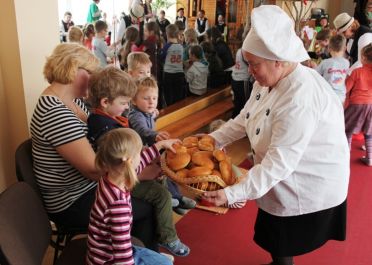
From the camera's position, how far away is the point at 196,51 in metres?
4.82

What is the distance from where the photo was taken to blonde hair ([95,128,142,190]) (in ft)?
4.33

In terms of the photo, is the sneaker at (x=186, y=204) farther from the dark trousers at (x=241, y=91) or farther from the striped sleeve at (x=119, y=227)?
the dark trousers at (x=241, y=91)

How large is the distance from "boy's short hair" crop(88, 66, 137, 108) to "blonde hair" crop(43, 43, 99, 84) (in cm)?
8

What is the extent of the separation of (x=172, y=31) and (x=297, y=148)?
117 inches

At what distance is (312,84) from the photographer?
155cm

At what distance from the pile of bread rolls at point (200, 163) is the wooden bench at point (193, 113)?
232cm

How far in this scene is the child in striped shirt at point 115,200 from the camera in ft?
4.32

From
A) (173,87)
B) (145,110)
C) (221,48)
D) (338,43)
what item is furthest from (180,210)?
(221,48)

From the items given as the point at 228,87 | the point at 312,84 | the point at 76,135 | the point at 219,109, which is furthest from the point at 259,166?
the point at 228,87

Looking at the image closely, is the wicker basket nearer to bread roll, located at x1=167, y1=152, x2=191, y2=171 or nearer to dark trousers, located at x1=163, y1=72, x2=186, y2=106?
bread roll, located at x1=167, y1=152, x2=191, y2=171

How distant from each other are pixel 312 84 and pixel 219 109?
3.62 m

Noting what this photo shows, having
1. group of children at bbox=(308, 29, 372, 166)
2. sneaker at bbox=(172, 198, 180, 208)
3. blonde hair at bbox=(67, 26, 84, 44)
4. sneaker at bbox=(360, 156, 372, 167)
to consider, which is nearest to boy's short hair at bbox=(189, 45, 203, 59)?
group of children at bbox=(308, 29, 372, 166)

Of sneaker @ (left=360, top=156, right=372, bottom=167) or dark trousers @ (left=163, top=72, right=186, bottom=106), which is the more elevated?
dark trousers @ (left=163, top=72, right=186, bottom=106)

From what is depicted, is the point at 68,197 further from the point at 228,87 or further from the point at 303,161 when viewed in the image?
the point at 228,87
